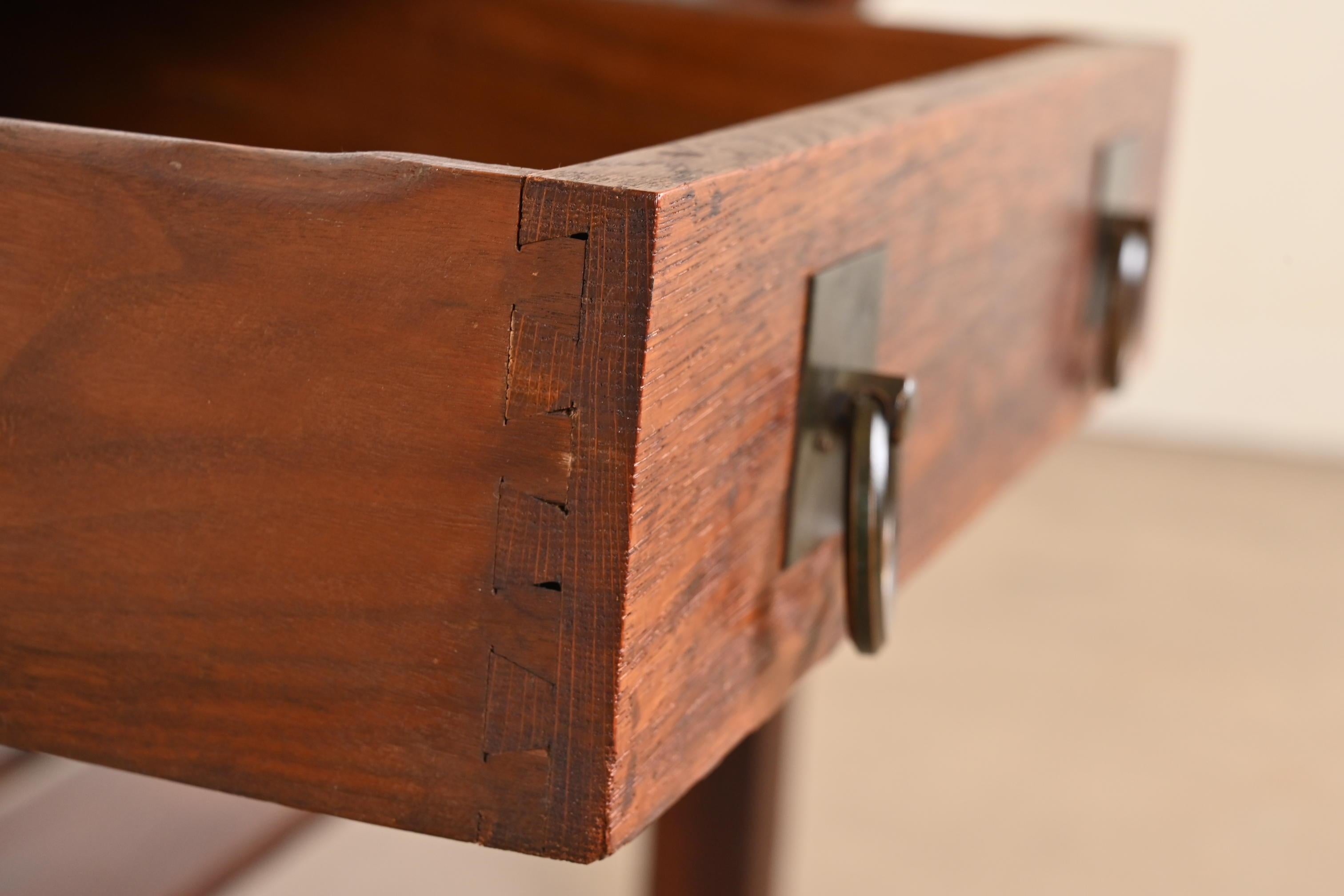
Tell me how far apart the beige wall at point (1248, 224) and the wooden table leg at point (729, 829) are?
65.6 inches

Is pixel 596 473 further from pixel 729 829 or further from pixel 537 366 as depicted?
pixel 729 829

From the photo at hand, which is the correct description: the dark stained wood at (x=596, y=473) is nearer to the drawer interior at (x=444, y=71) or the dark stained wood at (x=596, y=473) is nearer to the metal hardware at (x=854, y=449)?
the metal hardware at (x=854, y=449)

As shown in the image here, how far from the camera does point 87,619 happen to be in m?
0.37

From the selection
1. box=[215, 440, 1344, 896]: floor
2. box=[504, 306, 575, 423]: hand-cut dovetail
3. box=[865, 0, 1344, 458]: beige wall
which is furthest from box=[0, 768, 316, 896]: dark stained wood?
A: box=[865, 0, 1344, 458]: beige wall

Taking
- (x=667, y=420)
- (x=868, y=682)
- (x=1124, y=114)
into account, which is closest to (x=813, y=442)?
(x=667, y=420)

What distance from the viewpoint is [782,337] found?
1.34 feet

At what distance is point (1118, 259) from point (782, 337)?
1.25 feet

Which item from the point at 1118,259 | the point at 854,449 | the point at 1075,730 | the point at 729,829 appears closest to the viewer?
the point at 854,449

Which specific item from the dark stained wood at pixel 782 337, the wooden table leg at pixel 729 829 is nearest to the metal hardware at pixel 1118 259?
the dark stained wood at pixel 782 337

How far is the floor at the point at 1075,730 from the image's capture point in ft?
5.05

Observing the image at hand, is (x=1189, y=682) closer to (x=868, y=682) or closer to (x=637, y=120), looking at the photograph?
(x=868, y=682)

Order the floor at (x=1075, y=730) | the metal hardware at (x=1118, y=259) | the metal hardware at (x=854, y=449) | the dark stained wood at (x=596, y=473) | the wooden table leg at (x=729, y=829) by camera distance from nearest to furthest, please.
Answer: the dark stained wood at (x=596, y=473), the metal hardware at (x=854, y=449), the metal hardware at (x=1118, y=259), the wooden table leg at (x=729, y=829), the floor at (x=1075, y=730)

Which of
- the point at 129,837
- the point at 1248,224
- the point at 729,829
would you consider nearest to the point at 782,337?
the point at 129,837

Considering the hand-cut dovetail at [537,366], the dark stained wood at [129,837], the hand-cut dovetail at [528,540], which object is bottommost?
the dark stained wood at [129,837]
